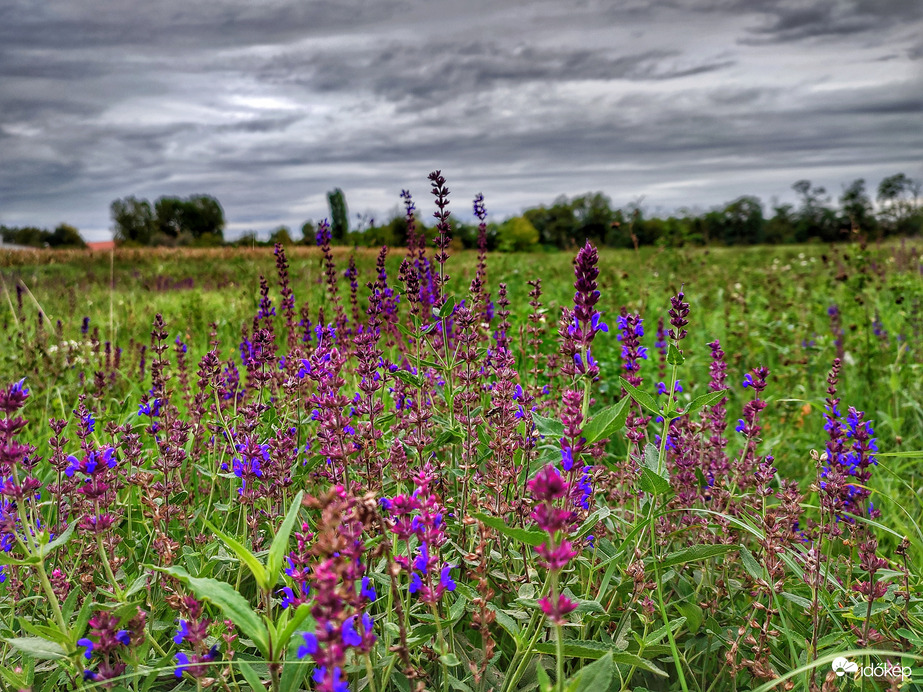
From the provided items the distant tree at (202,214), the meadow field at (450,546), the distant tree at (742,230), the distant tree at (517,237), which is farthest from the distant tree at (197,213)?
the meadow field at (450,546)

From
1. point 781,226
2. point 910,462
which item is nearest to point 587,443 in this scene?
→ point 910,462

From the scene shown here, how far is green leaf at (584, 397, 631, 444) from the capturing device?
1.65 meters

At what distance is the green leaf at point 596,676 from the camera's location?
1.44 m

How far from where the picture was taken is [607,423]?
5.52ft

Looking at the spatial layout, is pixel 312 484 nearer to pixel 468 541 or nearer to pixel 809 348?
pixel 468 541

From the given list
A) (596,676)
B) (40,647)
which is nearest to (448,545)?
(596,676)

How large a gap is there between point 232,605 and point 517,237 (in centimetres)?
2446

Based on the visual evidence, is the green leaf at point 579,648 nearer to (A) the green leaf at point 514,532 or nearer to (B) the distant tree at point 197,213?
(A) the green leaf at point 514,532

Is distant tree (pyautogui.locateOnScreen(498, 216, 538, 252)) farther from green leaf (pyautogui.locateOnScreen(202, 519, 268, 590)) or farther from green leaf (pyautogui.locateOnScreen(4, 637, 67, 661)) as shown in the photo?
green leaf (pyautogui.locateOnScreen(202, 519, 268, 590))

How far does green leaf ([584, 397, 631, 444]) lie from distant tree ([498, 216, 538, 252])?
1086cm

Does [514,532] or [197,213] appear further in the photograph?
[197,213]

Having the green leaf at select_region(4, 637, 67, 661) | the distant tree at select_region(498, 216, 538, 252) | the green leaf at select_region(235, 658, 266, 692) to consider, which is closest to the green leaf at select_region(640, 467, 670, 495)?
the green leaf at select_region(235, 658, 266, 692)

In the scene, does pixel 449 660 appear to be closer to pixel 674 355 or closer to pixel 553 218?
pixel 674 355

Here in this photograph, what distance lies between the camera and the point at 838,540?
3.13m
